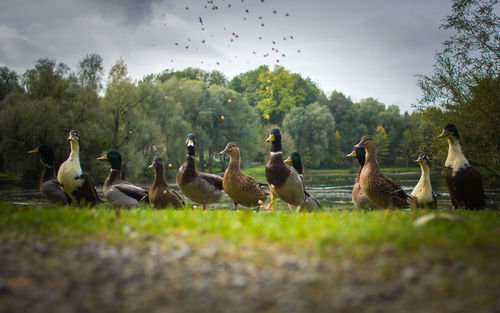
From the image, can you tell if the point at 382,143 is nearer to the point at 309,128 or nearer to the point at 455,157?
the point at 309,128

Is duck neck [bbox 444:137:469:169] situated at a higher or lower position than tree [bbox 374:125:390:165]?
lower

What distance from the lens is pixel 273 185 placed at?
9.34 meters

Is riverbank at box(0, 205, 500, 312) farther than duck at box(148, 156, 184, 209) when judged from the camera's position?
No

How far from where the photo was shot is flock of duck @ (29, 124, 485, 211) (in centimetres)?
938

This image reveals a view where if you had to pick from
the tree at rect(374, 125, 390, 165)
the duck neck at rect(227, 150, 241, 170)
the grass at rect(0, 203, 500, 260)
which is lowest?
the grass at rect(0, 203, 500, 260)

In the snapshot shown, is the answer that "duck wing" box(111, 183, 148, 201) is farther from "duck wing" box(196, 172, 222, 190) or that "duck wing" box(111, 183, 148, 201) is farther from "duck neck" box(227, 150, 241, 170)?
"duck neck" box(227, 150, 241, 170)

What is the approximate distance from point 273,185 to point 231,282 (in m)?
5.83

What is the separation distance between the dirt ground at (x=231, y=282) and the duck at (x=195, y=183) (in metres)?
7.23

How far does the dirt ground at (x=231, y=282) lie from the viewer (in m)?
3.14

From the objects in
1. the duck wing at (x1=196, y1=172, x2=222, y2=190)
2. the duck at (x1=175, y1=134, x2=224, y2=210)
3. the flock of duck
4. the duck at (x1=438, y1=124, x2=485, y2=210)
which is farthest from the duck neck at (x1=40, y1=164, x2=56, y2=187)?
the duck at (x1=438, y1=124, x2=485, y2=210)

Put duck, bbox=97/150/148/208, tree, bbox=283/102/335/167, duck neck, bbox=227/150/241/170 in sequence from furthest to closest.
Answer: tree, bbox=283/102/335/167 → duck, bbox=97/150/148/208 → duck neck, bbox=227/150/241/170

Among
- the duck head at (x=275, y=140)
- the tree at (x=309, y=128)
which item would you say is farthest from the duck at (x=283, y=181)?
the tree at (x=309, y=128)

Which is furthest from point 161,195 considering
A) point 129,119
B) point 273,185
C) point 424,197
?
point 129,119

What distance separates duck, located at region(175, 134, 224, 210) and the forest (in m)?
11.3
